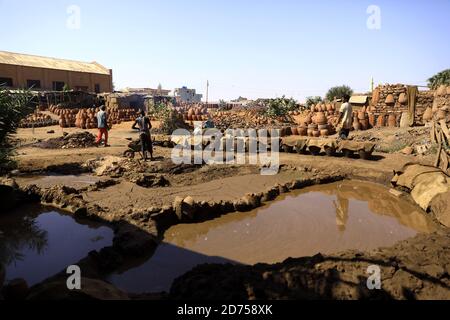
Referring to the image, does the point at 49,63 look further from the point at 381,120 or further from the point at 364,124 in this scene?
the point at 381,120

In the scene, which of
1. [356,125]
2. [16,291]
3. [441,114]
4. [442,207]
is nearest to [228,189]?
[442,207]

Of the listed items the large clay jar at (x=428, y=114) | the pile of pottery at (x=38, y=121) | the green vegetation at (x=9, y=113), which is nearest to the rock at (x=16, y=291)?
the green vegetation at (x=9, y=113)

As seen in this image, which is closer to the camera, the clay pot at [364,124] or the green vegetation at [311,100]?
the clay pot at [364,124]

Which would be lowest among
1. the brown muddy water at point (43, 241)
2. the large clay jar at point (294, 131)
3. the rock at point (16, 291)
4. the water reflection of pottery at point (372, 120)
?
the brown muddy water at point (43, 241)

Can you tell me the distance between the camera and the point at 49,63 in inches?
1280

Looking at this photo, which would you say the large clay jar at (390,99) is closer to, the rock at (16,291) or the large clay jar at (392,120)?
the large clay jar at (392,120)

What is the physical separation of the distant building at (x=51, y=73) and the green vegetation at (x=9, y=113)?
22.5 metres

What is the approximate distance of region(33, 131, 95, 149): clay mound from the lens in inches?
489

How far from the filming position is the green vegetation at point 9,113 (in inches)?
262

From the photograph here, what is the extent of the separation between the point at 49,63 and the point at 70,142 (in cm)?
2458

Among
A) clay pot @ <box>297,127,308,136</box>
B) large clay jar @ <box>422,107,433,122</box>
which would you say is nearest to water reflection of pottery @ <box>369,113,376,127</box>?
large clay jar @ <box>422,107,433,122</box>
